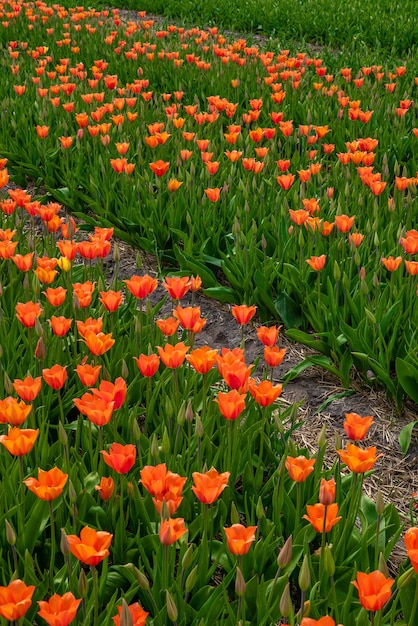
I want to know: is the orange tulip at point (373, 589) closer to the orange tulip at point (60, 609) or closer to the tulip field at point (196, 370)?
the tulip field at point (196, 370)

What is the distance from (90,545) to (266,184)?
291 cm

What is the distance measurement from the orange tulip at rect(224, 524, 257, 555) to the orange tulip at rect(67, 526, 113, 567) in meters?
0.22

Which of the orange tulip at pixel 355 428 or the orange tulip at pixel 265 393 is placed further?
the orange tulip at pixel 265 393

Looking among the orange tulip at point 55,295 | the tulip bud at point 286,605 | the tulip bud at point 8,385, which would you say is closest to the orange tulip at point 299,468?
the tulip bud at point 286,605

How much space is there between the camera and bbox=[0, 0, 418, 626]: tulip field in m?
1.50

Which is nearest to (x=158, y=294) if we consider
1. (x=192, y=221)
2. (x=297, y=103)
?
(x=192, y=221)

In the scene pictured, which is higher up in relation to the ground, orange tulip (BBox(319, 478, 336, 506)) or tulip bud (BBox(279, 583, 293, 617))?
orange tulip (BBox(319, 478, 336, 506))

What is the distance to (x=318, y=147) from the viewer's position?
15.0 feet

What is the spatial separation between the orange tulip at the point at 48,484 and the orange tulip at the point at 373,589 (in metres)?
0.59

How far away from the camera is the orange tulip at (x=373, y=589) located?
1.22 m

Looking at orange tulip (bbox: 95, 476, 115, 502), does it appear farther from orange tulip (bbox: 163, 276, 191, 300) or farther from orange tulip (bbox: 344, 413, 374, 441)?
orange tulip (bbox: 163, 276, 191, 300)

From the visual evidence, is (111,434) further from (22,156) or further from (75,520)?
(22,156)

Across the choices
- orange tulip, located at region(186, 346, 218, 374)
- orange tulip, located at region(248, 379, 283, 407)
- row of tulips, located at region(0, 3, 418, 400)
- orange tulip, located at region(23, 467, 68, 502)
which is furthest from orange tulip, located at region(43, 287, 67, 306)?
orange tulip, located at region(23, 467, 68, 502)

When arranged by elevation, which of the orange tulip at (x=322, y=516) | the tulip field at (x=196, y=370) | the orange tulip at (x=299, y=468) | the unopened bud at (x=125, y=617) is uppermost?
the unopened bud at (x=125, y=617)
